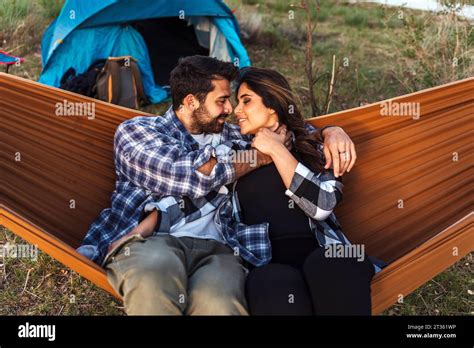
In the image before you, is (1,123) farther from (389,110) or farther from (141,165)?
(389,110)

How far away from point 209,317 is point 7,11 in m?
4.64

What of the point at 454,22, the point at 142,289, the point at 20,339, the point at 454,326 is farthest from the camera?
the point at 454,22

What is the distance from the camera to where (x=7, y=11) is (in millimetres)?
5445

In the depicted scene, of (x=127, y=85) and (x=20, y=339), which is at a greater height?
(x=127, y=85)

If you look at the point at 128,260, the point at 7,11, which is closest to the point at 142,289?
the point at 128,260

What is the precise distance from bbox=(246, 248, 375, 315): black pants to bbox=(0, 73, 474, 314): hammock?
55 centimetres

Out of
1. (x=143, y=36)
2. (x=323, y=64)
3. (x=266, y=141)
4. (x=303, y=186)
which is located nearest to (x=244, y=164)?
(x=266, y=141)

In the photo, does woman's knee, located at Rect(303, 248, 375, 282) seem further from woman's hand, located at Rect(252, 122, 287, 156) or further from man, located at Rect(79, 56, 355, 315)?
woman's hand, located at Rect(252, 122, 287, 156)

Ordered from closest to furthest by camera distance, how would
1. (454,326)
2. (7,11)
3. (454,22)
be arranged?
(454,326)
(454,22)
(7,11)

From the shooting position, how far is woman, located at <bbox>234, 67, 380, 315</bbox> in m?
1.69

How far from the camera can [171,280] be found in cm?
169

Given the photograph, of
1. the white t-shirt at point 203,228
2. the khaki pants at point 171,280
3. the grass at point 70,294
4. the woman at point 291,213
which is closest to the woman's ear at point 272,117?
the woman at point 291,213

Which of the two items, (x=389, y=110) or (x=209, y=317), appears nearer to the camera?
(x=209, y=317)

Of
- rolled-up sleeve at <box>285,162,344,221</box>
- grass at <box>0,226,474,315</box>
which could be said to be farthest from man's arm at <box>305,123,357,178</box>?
grass at <box>0,226,474,315</box>
